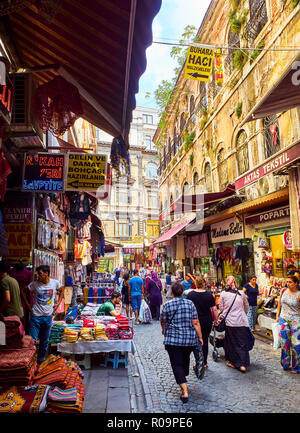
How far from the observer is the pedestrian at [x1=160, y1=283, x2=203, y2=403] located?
190 inches

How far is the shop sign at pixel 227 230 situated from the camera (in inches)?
449

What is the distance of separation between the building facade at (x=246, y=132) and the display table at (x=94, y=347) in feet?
13.4

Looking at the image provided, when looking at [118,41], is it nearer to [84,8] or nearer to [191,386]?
[84,8]

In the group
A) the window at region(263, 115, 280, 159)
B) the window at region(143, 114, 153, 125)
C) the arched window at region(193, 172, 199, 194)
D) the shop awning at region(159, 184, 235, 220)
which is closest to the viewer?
the window at region(263, 115, 280, 159)

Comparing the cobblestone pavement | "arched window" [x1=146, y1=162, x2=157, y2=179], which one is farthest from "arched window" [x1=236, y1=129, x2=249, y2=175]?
"arched window" [x1=146, y1=162, x2=157, y2=179]

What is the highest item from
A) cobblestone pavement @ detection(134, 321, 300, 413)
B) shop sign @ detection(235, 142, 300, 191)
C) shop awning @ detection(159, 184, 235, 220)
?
shop awning @ detection(159, 184, 235, 220)

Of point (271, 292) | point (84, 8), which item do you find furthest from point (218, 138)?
point (84, 8)

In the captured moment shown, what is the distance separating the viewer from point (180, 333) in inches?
192

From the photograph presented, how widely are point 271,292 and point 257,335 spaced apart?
132 cm

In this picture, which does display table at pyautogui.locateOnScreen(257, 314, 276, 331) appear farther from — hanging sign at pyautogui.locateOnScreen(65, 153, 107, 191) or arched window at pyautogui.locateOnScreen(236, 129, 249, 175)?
hanging sign at pyautogui.locateOnScreen(65, 153, 107, 191)

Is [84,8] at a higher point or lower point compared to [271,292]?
higher

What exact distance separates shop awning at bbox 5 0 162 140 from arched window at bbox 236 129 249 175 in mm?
7120

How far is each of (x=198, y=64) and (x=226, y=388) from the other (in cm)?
764

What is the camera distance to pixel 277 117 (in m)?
9.16
